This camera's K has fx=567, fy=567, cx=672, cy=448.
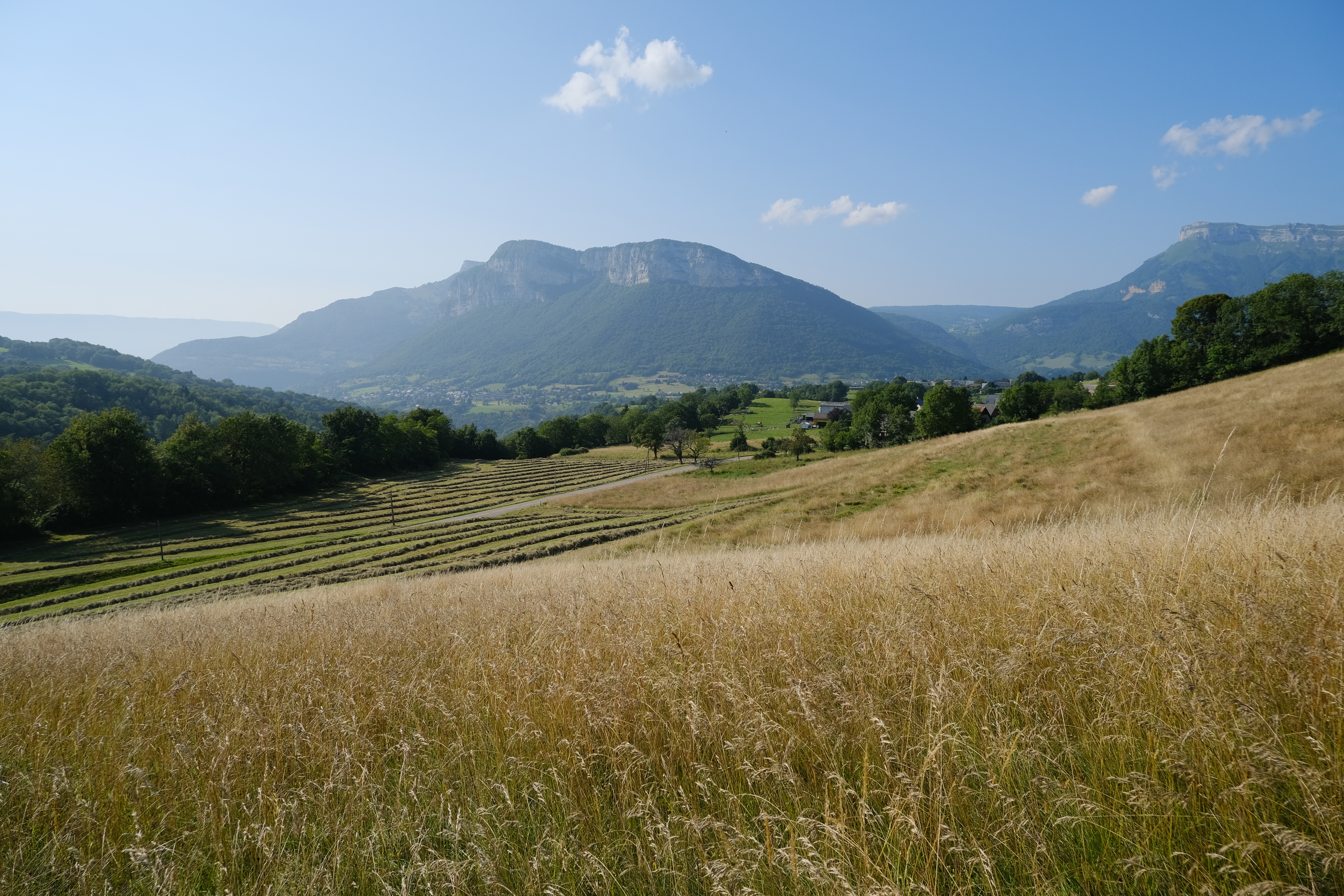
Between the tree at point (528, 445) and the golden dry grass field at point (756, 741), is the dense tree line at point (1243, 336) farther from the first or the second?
the tree at point (528, 445)

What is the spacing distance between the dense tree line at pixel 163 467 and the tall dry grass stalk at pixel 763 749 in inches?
2784

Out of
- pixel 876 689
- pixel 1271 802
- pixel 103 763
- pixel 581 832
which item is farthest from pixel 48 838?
pixel 1271 802

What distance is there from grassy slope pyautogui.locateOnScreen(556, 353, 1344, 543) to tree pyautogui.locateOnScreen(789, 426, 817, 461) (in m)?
50.4

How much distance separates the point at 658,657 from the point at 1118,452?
2906 cm

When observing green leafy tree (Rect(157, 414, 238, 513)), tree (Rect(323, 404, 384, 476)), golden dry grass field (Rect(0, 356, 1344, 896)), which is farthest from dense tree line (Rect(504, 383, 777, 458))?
golden dry grass field (Rect(0, 356, 1344, 896))

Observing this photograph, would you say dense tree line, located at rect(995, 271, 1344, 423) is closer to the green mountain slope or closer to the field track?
the field track

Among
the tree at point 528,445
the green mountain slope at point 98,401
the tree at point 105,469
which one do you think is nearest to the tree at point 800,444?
the tree at point 528,445

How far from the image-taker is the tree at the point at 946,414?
73625 millimetres

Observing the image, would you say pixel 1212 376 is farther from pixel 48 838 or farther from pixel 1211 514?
pixel 48 838

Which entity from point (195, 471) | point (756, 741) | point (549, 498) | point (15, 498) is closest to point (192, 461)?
point (195, 471)

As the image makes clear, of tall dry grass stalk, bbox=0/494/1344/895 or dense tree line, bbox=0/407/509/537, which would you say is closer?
tall dry grass stalk, bbox=0/494/1344/895

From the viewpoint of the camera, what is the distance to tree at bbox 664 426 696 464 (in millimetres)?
101938

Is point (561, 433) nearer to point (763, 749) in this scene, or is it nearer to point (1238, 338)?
point (1238, 338)

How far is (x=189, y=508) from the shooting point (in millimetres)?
63844
